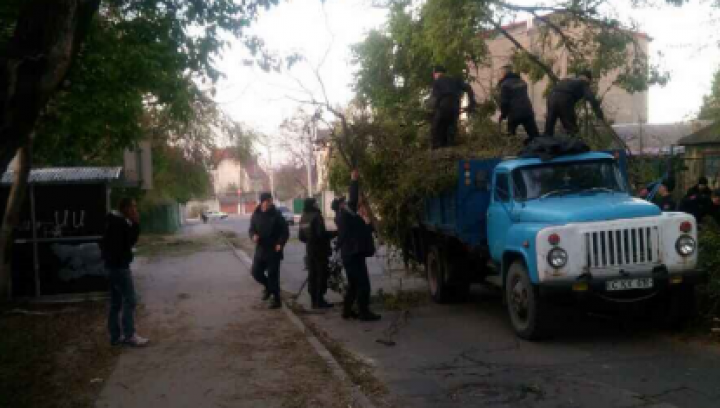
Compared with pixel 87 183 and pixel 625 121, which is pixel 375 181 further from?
pixel 625 121

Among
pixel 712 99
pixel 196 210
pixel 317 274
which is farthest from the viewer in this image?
pixel 196 210

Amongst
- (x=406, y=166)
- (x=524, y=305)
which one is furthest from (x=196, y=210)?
(x=524, y=305)

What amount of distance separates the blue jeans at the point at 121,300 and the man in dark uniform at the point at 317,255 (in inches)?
126

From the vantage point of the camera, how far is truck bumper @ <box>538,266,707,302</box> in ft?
24.7

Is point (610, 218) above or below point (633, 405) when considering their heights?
above

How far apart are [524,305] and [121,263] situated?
15.8 feet

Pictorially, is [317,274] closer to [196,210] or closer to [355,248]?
[355,248]

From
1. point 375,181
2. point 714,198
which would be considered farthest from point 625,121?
point 375,181

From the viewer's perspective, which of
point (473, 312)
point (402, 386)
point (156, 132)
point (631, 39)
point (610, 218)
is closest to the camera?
point (402, 386)

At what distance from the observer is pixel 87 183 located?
41.6 feet

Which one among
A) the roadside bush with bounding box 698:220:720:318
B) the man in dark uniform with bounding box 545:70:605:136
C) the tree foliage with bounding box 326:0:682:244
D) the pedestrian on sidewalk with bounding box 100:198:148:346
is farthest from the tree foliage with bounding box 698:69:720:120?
the pedestrian on sidewalk with bounding box 100:198:148:346

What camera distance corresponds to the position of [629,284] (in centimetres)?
758

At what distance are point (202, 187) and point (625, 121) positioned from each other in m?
27.3

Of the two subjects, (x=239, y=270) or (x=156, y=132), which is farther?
(x=156, y=132)
